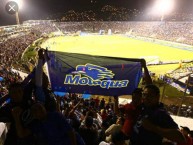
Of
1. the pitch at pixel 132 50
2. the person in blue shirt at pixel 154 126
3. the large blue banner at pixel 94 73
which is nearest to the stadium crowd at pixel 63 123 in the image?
the person in blue shirt at pixel 154 126

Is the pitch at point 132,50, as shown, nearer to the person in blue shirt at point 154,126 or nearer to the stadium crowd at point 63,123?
the stadium crowd at point 63,123

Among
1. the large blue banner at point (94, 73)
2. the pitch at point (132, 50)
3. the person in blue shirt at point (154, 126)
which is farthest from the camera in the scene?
the pitch at point (132, 50)

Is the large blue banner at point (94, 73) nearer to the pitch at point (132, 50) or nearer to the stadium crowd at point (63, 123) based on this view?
the stadium crowd at point (63, 123)

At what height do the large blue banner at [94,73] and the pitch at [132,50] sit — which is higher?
the large blue banner at [94,73]

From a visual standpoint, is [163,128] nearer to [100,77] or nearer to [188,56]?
[100,77]

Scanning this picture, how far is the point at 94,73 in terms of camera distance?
5453mm

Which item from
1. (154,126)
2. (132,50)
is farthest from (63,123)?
(132,50)

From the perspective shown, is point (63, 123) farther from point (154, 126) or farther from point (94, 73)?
point (94, 73)

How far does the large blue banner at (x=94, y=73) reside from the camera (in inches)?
211

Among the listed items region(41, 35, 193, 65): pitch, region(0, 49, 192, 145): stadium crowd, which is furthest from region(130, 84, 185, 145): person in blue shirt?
region(41, 35, 193, 65): pitch

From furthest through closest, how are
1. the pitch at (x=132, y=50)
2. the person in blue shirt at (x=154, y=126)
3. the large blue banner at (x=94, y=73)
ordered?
the pitch at (x=132, y=50)
the large blue banner at (x=94, y=73)
the person in blue shirt at (x=154, y=126)

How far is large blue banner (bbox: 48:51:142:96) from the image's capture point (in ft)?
17.5

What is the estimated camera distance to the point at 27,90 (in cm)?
394

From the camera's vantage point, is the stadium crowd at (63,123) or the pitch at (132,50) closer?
the stadium crowd at (63,123)
